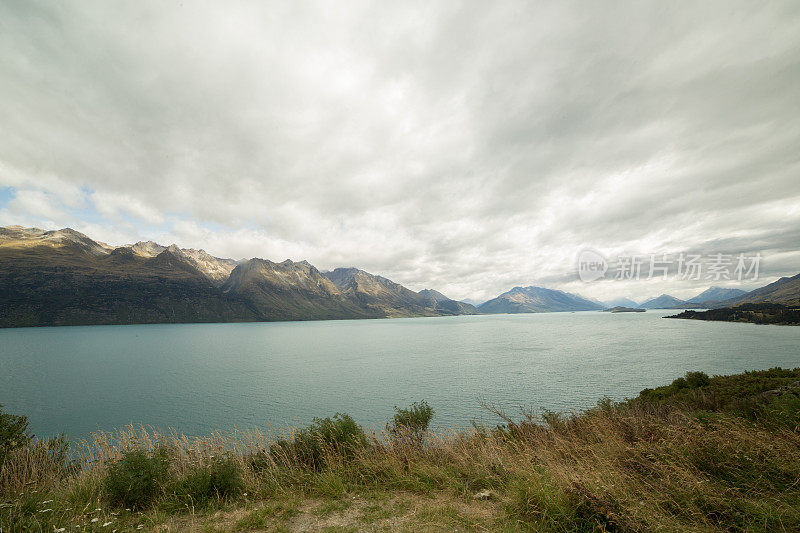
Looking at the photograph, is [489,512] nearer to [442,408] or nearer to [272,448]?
[272,448]

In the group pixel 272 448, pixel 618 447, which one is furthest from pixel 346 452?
pixel 618 447

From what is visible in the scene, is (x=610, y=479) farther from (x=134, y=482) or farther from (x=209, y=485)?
(x=134, y=482)

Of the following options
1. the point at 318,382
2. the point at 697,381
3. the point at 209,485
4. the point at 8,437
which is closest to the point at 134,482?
the point at 209,485

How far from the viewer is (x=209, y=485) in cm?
884

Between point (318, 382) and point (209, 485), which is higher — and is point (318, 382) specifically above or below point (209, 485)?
below

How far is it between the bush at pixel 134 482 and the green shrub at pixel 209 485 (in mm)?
576

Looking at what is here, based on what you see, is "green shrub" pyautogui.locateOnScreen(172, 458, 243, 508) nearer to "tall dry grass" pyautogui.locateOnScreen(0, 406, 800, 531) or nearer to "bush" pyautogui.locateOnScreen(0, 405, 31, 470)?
"tall dry grass" pyautogui.locateOnScreen(0, 406, 800, 531)

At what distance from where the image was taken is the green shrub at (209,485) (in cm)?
851

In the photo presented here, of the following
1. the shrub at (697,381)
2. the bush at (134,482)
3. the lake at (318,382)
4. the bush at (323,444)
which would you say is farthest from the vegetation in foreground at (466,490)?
the lake at (318,382)

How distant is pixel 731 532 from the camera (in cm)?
522

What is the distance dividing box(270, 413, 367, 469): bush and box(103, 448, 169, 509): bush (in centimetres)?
407

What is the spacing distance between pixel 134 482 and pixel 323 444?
20.3 feet

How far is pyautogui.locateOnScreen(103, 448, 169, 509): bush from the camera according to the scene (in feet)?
27.5

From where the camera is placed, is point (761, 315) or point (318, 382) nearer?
point (318, 382)
